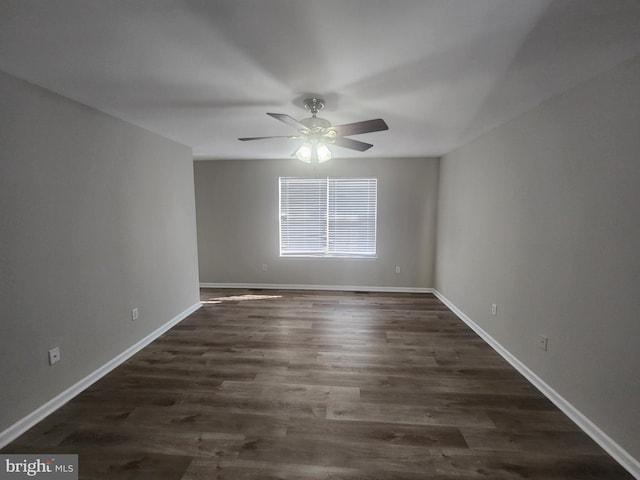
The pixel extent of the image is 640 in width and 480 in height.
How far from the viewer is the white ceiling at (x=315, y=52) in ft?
3.95

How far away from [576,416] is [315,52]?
112 inches

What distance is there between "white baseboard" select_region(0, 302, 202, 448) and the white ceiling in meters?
2.19

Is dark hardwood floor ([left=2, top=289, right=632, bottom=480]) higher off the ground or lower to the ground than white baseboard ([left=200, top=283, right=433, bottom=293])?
lower

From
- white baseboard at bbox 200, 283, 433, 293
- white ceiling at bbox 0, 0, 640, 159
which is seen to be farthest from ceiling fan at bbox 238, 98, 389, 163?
white baseboard at bbox 200, 283, 433, 293

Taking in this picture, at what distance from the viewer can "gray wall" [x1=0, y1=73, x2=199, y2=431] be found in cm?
175

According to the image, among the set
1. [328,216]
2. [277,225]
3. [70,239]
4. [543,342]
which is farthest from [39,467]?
[328,216]

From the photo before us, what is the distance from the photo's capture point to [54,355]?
200 centimetres

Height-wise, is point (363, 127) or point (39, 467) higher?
point (363, 127)

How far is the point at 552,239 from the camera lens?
83.2 inches

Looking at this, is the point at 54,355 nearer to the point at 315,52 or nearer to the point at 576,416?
the point at 315,52

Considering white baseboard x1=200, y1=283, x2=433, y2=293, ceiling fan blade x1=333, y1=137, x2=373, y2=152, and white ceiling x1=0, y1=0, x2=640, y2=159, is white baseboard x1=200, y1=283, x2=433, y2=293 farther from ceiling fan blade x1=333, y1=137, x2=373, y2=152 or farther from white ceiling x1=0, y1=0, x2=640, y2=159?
white ceiling x1=0, y1=0, x2=640, y2=159

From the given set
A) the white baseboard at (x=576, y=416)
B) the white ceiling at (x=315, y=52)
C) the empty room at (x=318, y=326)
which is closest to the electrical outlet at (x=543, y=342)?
the empty room at (x=318, y=326)

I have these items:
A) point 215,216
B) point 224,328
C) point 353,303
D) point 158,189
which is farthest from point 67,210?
point 353,303

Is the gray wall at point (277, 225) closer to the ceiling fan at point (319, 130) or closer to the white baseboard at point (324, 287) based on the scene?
the white baseboard at point (324, 287)
